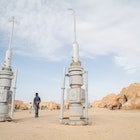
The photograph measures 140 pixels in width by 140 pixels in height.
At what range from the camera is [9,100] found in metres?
11.0

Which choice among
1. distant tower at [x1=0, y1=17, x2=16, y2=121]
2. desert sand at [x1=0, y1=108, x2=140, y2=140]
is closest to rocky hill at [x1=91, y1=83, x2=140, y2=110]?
desert sand at [x1=0, y1=108, x2=140, y2=140]

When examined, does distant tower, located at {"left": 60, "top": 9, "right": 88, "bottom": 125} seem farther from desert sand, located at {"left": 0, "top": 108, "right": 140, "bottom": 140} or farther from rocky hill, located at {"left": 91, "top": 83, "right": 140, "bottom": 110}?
rocky hill, located at {"left": 91, "top": 83, "right": 140, "bottom": 110}

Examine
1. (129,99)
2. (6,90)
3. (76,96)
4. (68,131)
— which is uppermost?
(129,99)

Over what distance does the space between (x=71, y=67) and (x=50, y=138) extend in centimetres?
527

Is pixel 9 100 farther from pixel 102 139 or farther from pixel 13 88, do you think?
pixel 102 139

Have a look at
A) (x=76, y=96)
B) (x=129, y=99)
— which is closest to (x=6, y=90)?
(x=76, y=96)

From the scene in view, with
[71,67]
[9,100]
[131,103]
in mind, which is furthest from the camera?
[131,103]

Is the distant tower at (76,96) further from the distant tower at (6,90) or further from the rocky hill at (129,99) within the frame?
the rocky hill at (129,99)

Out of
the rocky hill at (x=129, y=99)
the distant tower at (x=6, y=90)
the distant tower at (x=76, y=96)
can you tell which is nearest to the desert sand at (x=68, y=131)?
the distant tower at (x=76, y=96)

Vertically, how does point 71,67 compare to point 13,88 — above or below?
above

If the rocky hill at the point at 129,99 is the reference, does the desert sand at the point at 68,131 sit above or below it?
below

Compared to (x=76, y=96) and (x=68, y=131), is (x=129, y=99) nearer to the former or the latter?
(x=76, y=96)

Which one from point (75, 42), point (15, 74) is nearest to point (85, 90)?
point (75, 42)

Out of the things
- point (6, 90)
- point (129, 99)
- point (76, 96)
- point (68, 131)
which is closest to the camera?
point (68, 131)
